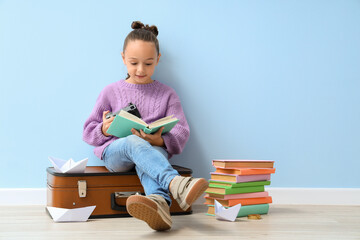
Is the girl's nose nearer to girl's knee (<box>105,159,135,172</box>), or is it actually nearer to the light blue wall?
the light blue wall

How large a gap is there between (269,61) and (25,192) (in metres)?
1.62

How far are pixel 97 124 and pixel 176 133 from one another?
42 cm

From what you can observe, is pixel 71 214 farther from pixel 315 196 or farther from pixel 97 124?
pixel 315 196

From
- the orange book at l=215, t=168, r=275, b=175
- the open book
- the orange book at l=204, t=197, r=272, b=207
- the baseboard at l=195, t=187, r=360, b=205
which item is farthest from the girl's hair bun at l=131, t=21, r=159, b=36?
the baseboard at l=195, t=187, r=360, b=205

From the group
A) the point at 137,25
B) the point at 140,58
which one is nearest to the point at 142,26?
the point at 137,25

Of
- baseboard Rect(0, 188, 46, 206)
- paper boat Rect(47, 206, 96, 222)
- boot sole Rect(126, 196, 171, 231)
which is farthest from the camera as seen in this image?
baseboard Rect(0, 188, 46, 206)

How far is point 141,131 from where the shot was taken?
188 centimetres

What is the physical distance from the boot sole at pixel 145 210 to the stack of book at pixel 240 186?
0.48 metres

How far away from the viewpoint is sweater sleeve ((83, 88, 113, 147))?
6.74 feet

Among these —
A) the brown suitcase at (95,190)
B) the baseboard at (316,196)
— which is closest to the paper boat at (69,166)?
the brown suitcase at (95,190)

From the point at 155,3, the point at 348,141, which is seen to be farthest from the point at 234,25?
the point at 348,141

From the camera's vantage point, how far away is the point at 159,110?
2199mm

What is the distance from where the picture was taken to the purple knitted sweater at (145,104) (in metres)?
2.11

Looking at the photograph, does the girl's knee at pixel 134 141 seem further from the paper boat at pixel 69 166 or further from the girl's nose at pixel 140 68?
the girl's nose at pixel 140 68
